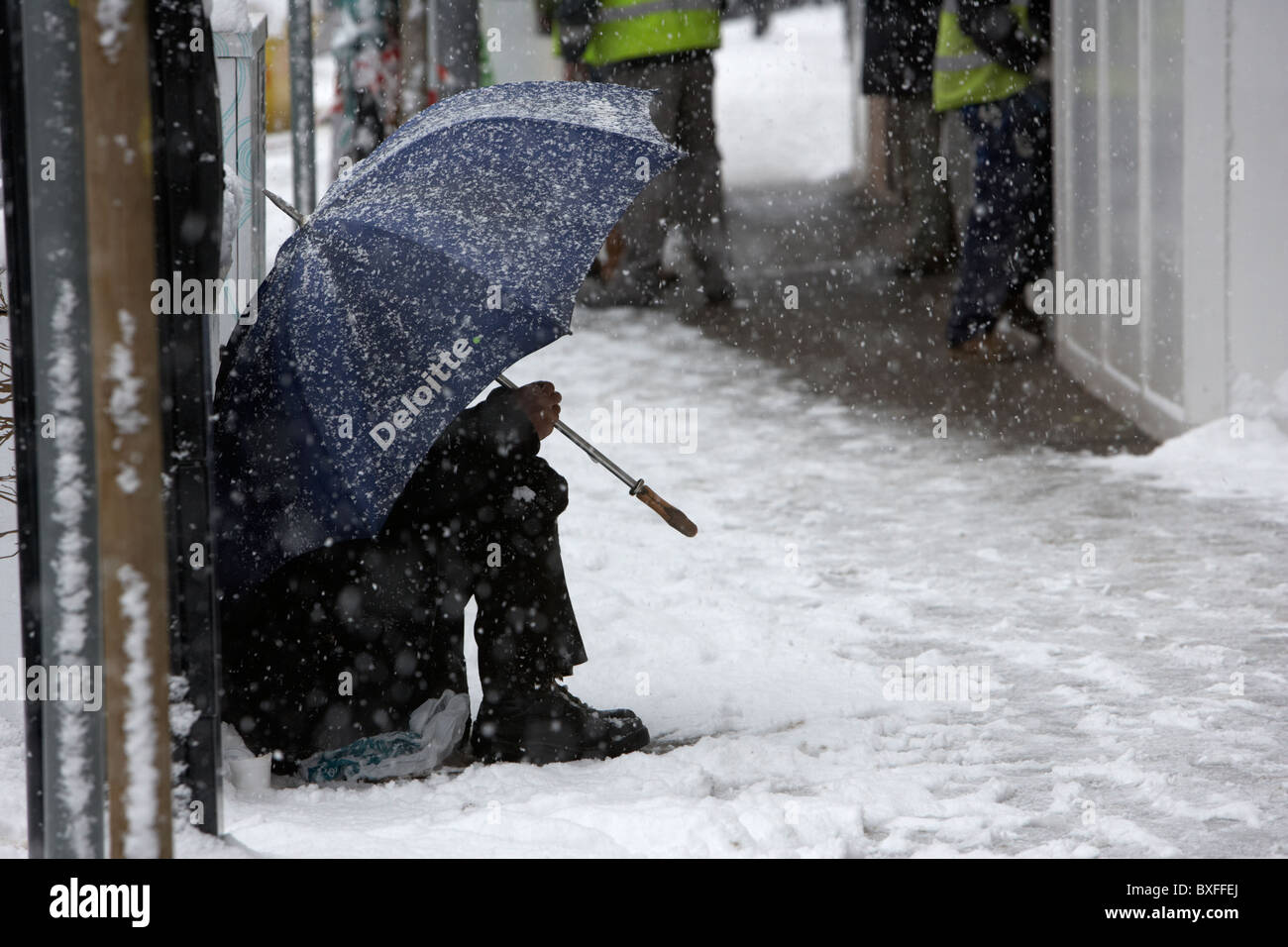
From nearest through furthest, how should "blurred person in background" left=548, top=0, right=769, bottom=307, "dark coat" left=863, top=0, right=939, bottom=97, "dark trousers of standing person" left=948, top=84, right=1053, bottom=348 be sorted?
1. "dark trousers of standing person" left=948, top=84, right=1053, bottom=348
2. "blurred person in background" left=548, top=0, right=769, bottom=307
3. "dark coat" left=863, top=0, right=939, bottom=97

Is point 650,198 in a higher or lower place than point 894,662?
higher

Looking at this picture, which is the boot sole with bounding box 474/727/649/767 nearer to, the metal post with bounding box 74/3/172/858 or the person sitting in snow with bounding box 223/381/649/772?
the person sitting in snow with bounding box 223/381/649/772

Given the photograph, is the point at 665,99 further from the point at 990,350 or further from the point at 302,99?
the point at 990,350

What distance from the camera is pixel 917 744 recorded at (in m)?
2.96

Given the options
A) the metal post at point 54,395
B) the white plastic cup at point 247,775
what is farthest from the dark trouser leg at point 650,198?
the metal post at point 54,395

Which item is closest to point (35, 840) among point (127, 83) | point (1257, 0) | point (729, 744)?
point (127, 83)

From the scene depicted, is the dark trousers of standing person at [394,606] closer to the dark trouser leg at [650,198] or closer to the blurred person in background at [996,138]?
the blurred person in background at [996,138]

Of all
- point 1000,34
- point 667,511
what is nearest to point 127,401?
point 667,511

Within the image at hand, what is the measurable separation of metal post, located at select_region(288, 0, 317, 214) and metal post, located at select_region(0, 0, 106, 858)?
5376mm

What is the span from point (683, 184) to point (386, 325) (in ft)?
19.1

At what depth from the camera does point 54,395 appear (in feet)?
5.65

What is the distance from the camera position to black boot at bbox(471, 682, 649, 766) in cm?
287

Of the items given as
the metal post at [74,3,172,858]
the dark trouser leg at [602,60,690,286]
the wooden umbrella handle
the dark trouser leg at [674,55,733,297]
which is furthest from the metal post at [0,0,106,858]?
the dark trouser leg at [674,55,733,297]

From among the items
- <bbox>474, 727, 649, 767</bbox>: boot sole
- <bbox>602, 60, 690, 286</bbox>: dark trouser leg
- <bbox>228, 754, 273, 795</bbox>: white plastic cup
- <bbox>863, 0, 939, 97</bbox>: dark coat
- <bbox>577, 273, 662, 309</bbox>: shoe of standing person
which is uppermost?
<bbox>863, 0, 939, 97</bbox>: dark coat
